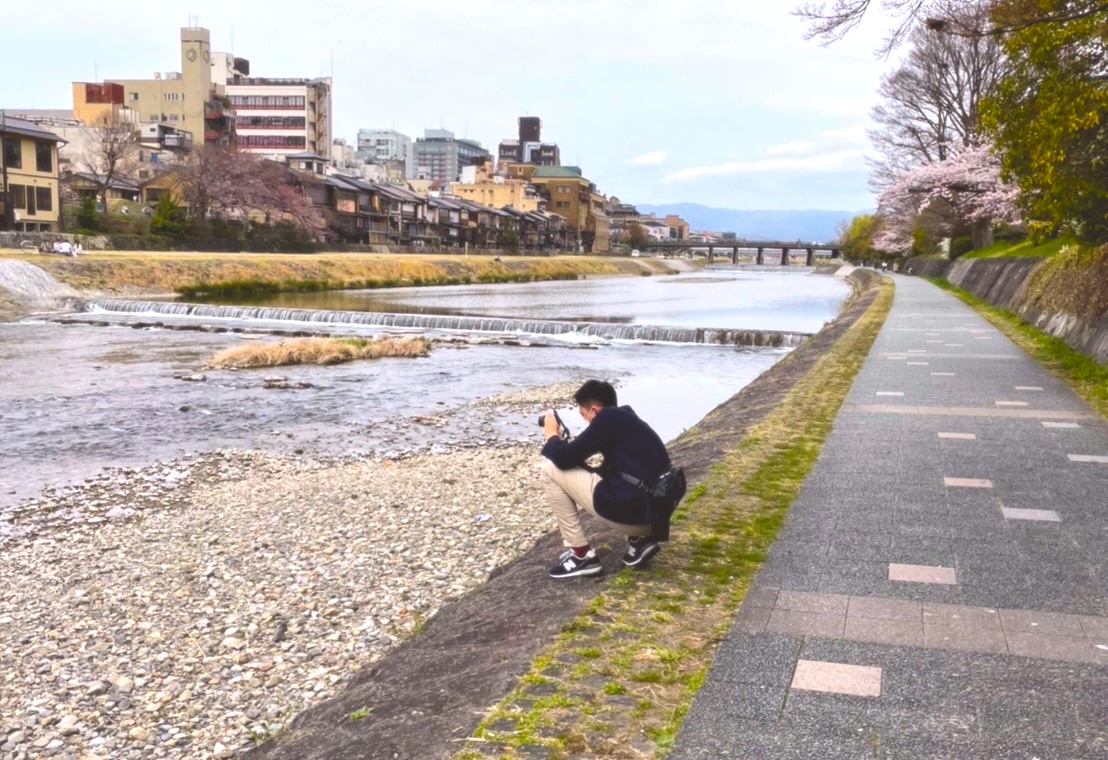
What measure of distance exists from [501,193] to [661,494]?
143 m

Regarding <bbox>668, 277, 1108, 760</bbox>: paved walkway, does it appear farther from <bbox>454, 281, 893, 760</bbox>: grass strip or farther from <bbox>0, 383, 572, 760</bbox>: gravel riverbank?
<bbox>0, 383, 572, 760</bbox>: gravel riverbank

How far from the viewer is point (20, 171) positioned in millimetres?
49656

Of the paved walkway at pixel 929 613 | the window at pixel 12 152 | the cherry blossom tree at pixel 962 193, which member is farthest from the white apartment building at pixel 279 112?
the paved walkway at pixel 929 613

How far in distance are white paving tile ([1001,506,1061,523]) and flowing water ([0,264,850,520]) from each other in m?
8.28

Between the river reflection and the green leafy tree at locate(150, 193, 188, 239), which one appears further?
the green leafy tree at locate(150, 193, 188, 239)

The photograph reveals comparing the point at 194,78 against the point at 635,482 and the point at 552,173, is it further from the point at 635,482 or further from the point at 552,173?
the point at 635,482

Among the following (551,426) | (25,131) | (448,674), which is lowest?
(448,674)

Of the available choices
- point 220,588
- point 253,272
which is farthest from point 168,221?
point 220,588

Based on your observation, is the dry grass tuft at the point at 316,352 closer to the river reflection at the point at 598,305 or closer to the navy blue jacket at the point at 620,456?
the river reflection at the point at 598,305

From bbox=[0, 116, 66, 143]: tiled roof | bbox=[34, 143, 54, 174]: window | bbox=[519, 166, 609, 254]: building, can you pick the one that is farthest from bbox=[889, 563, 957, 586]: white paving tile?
bbox=[519, 166, 609, 254]: building

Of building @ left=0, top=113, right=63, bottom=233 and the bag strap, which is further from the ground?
building @ left=0, top=113, right=63, bottom=233

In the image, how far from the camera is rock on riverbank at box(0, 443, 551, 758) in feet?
17.6

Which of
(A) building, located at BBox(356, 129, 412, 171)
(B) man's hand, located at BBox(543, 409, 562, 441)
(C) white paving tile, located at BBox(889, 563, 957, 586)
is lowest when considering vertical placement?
(C) white paving tile, located at BBox(889, 563, 957, 586)

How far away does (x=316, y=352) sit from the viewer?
24281 mm
